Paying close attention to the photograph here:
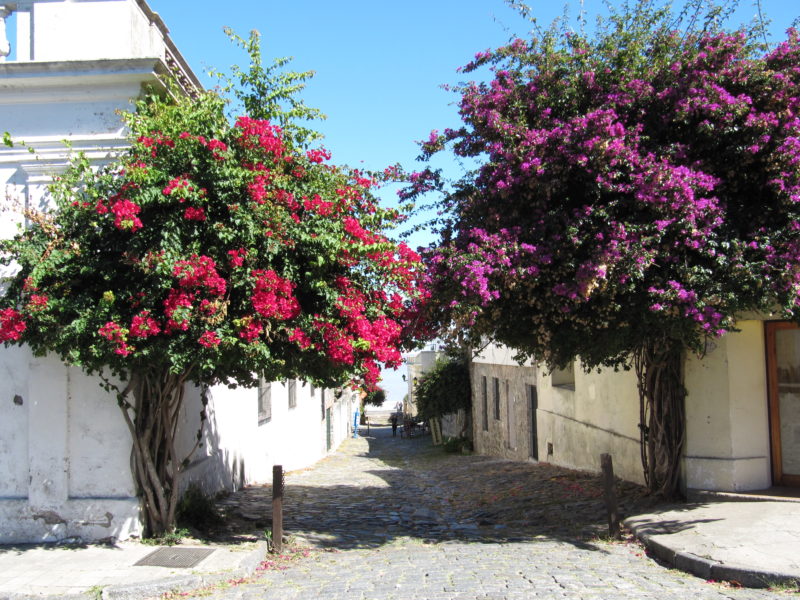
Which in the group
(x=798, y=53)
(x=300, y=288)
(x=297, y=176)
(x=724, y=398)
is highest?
(x=798, y=53)

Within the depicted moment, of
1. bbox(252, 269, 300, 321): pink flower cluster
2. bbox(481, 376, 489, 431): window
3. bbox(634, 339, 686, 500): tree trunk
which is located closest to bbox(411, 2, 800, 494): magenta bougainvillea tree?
bbox(634, 339, 686, 500): tree trunk

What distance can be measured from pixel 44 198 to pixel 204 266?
2.79 metres

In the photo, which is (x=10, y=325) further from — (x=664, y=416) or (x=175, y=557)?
(x=664, y=416)

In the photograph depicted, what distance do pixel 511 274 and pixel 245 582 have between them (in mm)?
3827

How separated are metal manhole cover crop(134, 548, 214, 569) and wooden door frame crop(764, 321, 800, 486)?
6.79m

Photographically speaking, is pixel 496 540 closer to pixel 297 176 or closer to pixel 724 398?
pixel 724 398

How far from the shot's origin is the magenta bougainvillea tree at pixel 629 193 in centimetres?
711

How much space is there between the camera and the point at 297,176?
7383mm

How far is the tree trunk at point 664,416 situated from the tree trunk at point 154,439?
5.65m

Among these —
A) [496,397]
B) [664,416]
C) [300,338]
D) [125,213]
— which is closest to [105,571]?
[300,338]

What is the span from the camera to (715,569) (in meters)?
6.20

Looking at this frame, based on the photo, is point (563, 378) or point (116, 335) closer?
point (116, 335)

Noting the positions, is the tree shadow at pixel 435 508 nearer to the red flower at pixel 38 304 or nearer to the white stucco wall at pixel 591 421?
the white stucco wall at pixel 591 421

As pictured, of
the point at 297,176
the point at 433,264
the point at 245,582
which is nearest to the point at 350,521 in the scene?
the point at 245,582
